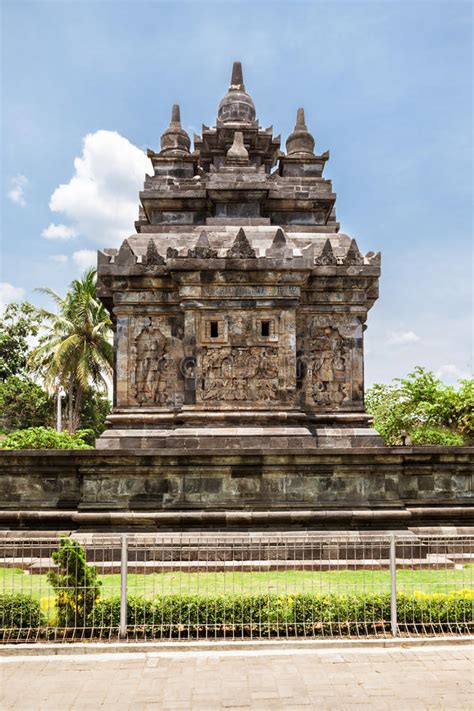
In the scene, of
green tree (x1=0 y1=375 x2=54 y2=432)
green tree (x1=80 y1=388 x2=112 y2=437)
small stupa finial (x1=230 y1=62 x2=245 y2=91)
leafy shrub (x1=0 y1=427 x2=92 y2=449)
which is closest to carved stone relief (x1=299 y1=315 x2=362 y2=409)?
small stupa finial (x1=230 y1=62 x2=245 y2=91)

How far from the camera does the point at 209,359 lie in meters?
15.0

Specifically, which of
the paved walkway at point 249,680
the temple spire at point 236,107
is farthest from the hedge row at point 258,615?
the temple spire at point 236,107

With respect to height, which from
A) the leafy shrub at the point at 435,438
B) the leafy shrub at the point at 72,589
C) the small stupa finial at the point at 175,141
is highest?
the small stupa finial at the point at 175,141

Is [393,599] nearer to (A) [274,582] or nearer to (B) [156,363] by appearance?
(A) [274,582]

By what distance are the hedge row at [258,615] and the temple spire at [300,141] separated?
51.0 feet

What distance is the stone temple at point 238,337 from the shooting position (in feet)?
48.5

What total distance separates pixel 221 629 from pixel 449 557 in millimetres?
6401

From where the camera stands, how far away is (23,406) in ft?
148

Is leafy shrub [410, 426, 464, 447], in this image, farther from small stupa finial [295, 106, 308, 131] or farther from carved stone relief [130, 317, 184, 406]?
carved stone relief [130, 317, 184, 406]

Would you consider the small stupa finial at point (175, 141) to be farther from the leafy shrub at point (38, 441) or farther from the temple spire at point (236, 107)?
the leafy shrub at point (38, 441)

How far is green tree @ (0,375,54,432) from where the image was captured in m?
44.7

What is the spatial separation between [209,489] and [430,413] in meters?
25.1

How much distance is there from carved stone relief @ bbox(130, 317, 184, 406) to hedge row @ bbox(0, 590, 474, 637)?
301 inches

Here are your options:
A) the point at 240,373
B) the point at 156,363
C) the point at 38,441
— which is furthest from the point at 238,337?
the point at 38,441
